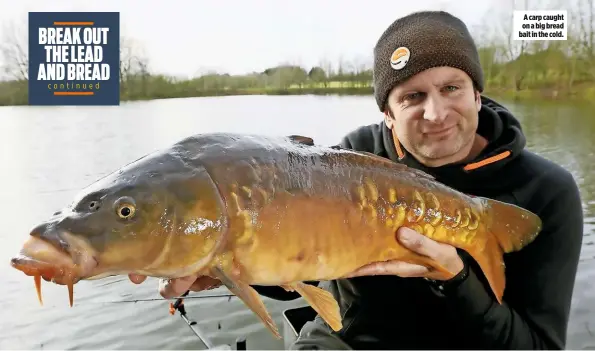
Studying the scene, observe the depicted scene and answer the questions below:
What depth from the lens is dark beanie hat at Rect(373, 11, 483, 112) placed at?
1.74 metres

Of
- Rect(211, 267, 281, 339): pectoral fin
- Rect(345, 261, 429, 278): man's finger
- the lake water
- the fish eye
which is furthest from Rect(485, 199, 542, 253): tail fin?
the lake water

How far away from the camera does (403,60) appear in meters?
1.76

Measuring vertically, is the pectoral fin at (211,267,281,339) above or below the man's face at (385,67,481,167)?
below

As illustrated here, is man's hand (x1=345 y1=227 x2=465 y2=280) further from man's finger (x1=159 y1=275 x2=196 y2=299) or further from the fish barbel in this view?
man's finger (x1=159 y1=275 x2=196 y2=299)

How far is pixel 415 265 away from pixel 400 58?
772 millimetres

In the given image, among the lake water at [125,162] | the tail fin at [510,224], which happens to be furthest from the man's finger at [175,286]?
the lake water at [125,162]

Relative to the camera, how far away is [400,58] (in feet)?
5.81

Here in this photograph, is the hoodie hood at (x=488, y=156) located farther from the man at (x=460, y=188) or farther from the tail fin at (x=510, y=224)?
the tail fin at (x=510, y=224)

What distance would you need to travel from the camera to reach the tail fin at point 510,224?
143 centimetres

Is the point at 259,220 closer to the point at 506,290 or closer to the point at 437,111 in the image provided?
the point at 437,111

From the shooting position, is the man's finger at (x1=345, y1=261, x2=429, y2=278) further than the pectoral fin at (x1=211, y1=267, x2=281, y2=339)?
Yes

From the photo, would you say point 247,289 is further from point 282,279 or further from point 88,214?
point 88,214

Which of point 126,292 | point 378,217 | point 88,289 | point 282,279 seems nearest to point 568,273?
point 378,217

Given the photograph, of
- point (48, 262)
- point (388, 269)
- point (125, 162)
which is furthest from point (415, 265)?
point (125, 162)
